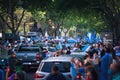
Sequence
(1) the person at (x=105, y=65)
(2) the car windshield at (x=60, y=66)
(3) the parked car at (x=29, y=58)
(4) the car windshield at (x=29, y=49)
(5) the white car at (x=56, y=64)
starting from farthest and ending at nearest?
(4) the car windshield at (x=29, y=49), (3) the parked car at (x=29, y=58), (2) the car windshield at (x=60, y=66), (5) the white car at (x=56, y=64), (1) the person at (x=105, y=65)

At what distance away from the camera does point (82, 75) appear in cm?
1188

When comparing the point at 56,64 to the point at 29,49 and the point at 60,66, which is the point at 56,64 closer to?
the point at 60,66

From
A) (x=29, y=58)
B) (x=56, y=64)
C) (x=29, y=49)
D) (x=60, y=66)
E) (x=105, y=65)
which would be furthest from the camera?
(x=29, y=49)

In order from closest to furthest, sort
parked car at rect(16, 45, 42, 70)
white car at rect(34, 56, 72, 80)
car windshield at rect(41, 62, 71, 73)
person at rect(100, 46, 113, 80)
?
1. person at rect(100, 46, 113, 80)
2. white car at rect(34, 56, 72, 80)
3. car windshield at rect(41, 62, 71, 73)
4. parked car at rect(16, 45, 42, 70)

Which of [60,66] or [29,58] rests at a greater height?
[60,66]

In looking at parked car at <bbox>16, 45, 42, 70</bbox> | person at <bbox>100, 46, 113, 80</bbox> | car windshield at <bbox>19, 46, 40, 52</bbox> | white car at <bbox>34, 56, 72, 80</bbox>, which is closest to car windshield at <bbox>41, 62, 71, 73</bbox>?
white car at <bbox>34, 56, 72, 80</bbox>

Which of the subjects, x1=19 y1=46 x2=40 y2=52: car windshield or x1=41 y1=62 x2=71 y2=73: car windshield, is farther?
x1=19 y1=46 x2=40 y2=52: car windshield

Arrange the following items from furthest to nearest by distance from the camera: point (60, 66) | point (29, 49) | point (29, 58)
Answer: point (29, 49) < point (29, 58) < point (60, 66)

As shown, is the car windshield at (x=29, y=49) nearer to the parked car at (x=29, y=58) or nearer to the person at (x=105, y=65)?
the parked car at (x=29, y=58)

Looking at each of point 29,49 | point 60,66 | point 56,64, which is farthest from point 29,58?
point 56,64

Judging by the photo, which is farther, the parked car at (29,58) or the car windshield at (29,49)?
the car windshield at (29,49)

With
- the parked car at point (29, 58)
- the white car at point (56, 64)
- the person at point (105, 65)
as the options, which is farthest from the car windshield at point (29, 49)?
the person at point (105, 65)

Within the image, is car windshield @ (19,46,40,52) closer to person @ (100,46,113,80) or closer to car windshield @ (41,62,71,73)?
car windshield @ (41,62,71,73)

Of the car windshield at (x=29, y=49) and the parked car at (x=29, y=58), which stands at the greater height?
the car windshield at (x=29, y=49)
